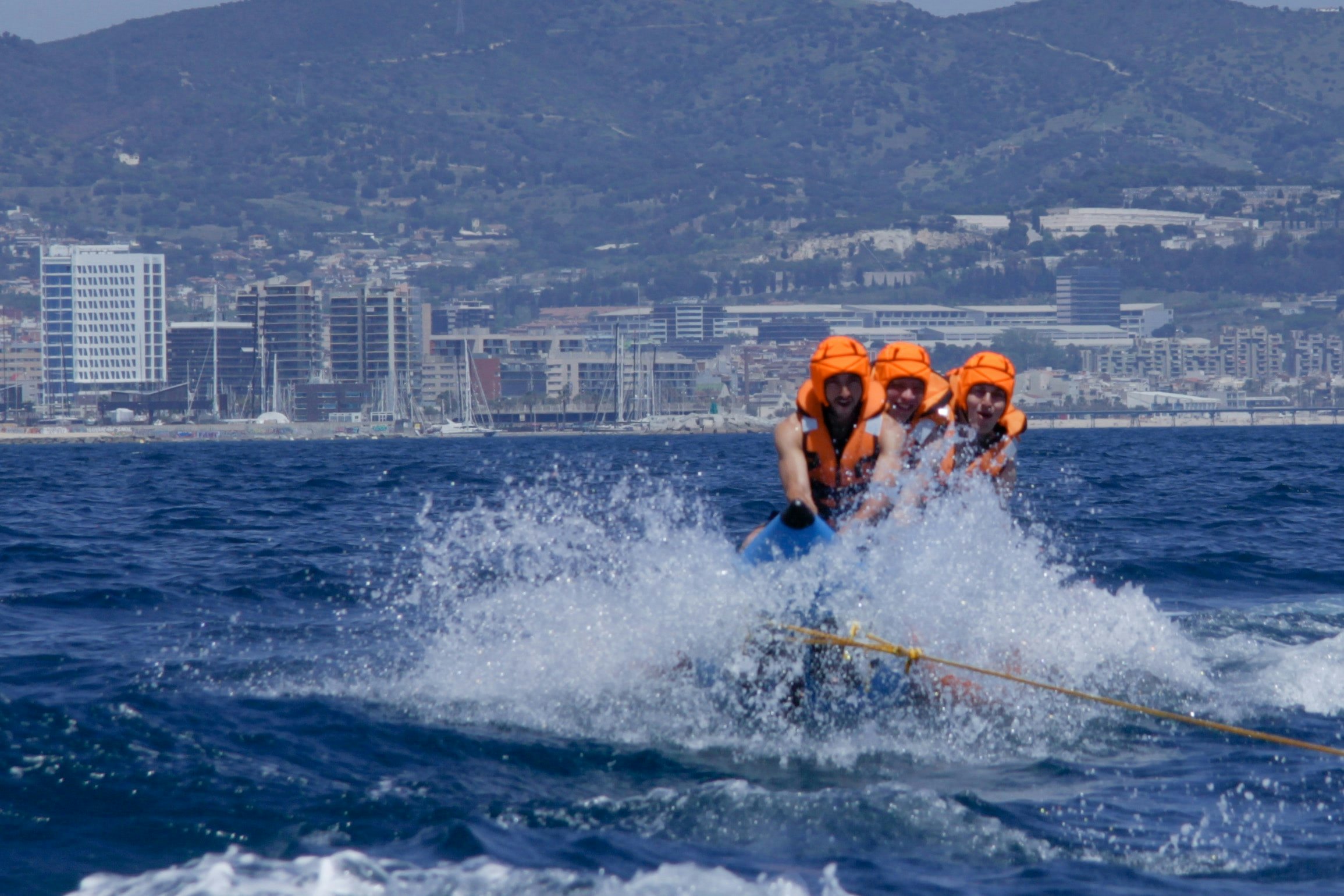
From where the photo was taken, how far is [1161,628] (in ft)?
30.4

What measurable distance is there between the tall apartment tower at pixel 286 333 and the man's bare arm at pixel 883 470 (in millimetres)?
139854

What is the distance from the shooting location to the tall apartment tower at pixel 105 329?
156 metres

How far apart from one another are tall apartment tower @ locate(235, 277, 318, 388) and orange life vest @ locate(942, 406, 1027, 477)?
139 meters

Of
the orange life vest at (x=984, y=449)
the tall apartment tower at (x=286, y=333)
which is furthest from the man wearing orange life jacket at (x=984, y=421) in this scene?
the tall apartment tower at (x=286, y=333)

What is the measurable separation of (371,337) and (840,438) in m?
144

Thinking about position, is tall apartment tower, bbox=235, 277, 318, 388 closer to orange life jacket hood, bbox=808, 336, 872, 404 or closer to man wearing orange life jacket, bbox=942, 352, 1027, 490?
man wearing orange life jacket, bbox=942, 352, 1027, 490

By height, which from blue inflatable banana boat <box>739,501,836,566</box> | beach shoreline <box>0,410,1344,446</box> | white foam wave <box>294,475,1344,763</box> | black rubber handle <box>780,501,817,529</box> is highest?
black rubber handle <box>780,501,817,529</box>

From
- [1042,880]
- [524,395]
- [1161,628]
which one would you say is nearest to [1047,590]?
[1161,628]

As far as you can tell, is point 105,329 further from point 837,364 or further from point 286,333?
point 837,364

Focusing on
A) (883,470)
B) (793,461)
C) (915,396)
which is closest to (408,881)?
(793,461)

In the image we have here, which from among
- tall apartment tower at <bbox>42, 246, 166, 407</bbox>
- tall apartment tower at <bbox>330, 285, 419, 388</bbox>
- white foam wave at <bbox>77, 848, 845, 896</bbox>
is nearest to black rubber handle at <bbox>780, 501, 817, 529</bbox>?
white foam wave at <bbox>77, 848, 845, 896</bbox>

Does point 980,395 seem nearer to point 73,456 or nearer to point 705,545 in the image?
point 705,545

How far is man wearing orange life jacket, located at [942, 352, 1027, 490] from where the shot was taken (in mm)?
8391

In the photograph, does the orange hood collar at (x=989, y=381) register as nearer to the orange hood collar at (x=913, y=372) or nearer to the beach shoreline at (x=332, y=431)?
the orange hood collar at (x=913, y=372)
